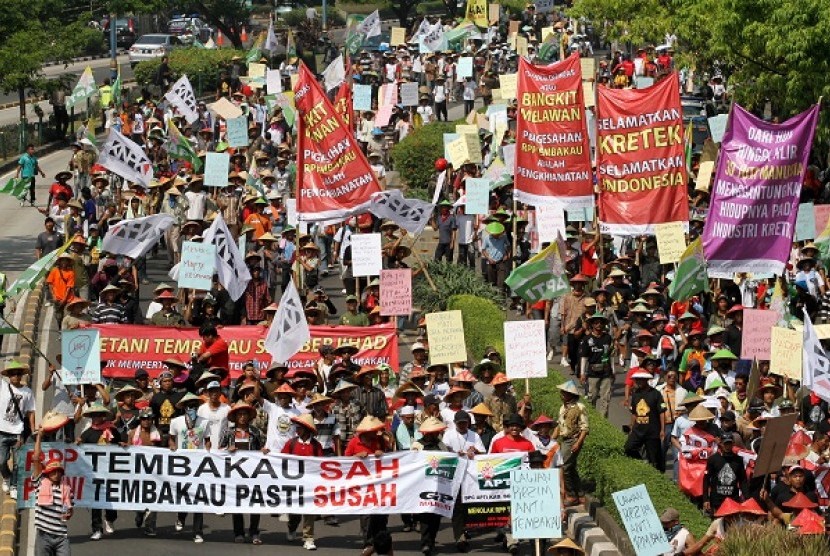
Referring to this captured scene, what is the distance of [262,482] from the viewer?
20.0 meters

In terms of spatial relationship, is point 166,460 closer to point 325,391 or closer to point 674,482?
point 325,391

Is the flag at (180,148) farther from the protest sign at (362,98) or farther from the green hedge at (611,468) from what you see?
the green hedge at (611,468)

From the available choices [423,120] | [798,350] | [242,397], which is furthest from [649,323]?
[423,120]

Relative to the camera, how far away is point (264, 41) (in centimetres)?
5656

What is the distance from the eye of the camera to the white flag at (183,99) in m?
39.8

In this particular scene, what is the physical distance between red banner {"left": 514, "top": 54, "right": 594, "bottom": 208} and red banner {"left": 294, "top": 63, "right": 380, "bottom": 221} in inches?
88.2

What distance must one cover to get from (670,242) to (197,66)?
112ft

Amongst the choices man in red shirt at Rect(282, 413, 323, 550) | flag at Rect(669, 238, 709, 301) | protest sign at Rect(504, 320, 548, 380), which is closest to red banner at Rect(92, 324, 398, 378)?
flag at Rect(669, 238, 709, 301)

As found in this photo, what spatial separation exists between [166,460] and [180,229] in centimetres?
1116

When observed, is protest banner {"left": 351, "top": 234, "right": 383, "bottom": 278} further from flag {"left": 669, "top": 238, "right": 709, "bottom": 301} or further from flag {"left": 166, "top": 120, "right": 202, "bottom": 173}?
flag {"left": 166, "top": 120, "right": 202, "bottom": 173}

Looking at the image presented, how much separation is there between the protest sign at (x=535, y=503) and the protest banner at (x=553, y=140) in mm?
10104

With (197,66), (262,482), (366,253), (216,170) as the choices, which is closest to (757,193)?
(366,253)

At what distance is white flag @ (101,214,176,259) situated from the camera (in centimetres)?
2703

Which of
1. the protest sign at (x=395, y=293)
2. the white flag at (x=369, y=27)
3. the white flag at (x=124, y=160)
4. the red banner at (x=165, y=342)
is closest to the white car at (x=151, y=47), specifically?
the white flag at (x=369, y=27)
